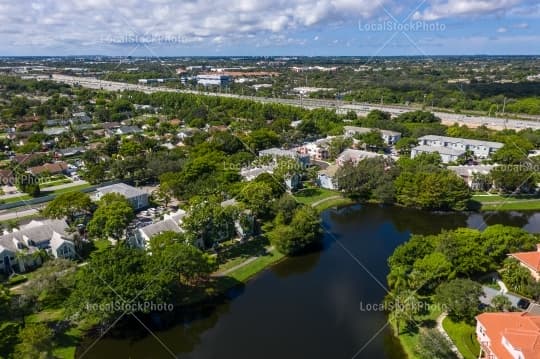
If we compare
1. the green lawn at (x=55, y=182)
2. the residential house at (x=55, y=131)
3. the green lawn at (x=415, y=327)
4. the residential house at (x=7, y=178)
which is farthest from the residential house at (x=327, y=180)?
the residential house at (x=55, y=131)

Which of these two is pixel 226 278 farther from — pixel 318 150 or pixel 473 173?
pixel 318 150

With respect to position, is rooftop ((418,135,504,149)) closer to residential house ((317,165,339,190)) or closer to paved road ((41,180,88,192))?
residential house ((317,165,339,190))

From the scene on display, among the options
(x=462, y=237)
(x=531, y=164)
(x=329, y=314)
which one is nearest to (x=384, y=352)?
(x=329, y=314)

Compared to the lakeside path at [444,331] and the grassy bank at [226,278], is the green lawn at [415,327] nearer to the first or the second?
the lakeside path at [444,331]

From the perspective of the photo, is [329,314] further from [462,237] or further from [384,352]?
[462,237]

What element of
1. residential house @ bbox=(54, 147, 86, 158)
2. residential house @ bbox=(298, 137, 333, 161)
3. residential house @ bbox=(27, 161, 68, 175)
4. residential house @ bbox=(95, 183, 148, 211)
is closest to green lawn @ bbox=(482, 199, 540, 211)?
residential house @ bbox=(298, 137, 333, 161)
